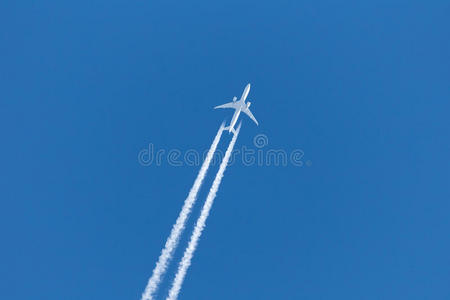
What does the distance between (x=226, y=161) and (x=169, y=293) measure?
20749 millimetres

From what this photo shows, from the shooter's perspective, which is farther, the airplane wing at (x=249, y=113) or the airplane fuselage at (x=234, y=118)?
the airplane wing at (x=249, y=113)

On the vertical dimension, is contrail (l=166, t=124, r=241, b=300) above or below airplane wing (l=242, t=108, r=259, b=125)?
below

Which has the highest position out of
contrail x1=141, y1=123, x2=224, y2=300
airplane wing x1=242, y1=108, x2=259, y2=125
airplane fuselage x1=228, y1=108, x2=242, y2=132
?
airplane wing x1=242, y1=108, x2=259, y2=125

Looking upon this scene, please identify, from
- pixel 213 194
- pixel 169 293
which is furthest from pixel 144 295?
pixel 213 194

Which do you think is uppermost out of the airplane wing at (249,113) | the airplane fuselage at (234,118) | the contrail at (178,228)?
the airplane wing at (249,113)

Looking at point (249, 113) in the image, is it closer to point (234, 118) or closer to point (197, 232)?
point (234, 118)

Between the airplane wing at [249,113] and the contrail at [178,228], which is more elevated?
the airplane wing at [249,113]

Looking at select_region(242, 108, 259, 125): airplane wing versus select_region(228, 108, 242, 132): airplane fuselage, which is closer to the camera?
select_region(228, 108, 242, 132): airplane fuselage

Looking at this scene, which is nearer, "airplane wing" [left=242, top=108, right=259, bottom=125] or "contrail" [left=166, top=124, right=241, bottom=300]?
"contrail" [left=166, top=124, right=241, bottom=300]

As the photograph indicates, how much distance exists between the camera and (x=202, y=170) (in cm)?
6256

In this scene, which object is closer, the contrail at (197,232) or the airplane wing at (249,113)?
the contrail at (197,232)

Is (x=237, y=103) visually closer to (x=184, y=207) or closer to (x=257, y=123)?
(x=257, y=123)

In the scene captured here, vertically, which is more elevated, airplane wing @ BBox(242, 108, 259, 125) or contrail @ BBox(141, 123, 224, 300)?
airplane wing @ BBox(242, 108, 259, 125)

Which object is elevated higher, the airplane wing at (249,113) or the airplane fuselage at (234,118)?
the airplane wing at (249,113)
